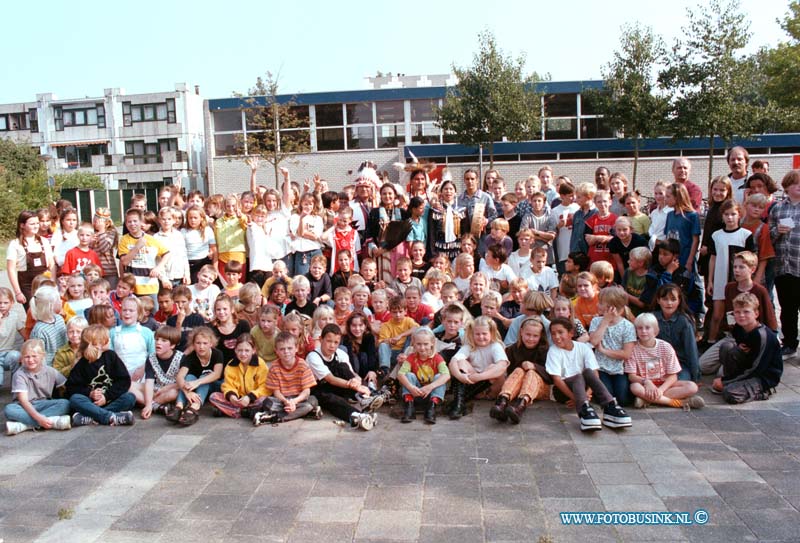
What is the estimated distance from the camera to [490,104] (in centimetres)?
2742

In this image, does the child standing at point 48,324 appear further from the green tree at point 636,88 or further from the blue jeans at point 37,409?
the green tree at point 636,88

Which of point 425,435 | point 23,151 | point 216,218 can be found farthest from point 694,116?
point 23,151

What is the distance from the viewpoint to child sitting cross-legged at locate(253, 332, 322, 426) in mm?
5773

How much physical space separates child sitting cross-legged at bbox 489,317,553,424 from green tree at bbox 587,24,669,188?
72.2 ft

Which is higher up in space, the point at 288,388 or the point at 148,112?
the point at 148,112

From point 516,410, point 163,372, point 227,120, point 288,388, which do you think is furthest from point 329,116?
point 516,410

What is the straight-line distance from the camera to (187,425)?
5.71 m

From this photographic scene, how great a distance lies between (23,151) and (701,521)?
48160 millimetres

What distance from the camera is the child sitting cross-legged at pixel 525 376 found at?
556 cm

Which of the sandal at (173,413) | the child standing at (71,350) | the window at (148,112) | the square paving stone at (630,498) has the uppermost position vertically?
the window at (148,112)

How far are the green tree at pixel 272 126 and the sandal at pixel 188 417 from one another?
82.3ft

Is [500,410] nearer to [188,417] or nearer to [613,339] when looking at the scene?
[613,339]

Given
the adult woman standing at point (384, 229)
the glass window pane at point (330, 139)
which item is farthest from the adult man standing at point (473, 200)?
the glass window pane at point (330, 139)

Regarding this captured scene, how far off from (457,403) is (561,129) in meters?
28.9
